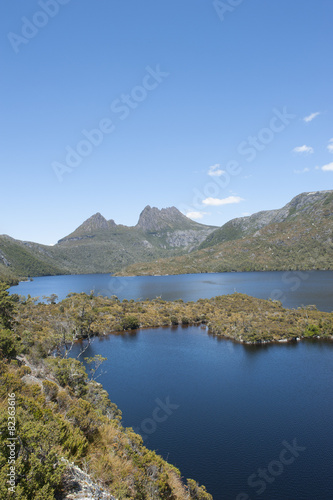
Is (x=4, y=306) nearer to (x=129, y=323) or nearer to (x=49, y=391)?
(x=49, y=391)

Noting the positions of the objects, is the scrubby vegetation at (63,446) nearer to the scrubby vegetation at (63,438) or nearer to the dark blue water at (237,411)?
the scrubby vegetation at (63,438)

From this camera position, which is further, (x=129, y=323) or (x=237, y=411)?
(x=129, y=323)

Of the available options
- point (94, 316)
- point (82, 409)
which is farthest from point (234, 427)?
point (94, 316)

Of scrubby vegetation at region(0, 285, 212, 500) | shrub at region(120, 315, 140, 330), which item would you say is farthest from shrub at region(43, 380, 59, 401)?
shrub at region(120, 315, 140, 330)

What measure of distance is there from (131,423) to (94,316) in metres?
61.6

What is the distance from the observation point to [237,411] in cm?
3712

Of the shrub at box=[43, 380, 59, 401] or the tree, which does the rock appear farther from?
the tree

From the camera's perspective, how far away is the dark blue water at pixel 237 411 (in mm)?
26297

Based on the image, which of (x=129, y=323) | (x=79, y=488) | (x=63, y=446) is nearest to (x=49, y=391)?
(x=63, y=446)

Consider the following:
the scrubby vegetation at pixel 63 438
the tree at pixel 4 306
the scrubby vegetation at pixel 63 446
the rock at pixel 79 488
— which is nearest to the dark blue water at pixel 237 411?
the scrubby vegetation at pixel 63 438

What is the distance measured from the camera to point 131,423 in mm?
35062

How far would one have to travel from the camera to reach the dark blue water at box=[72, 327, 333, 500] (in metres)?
26.3

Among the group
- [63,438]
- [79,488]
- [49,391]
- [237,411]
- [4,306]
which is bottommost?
[237,411]

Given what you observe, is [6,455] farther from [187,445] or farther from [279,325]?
[279,325]
